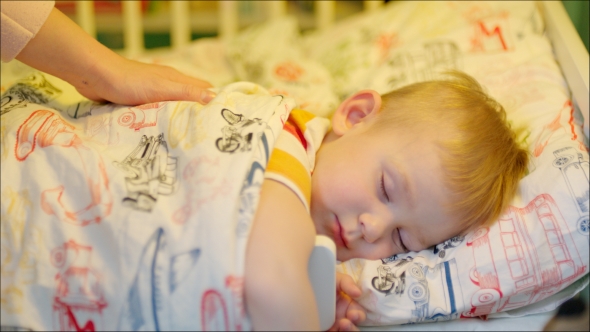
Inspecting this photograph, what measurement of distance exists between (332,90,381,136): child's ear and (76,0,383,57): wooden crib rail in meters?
0.60

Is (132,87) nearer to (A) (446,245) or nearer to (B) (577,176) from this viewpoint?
(A) (446,245)

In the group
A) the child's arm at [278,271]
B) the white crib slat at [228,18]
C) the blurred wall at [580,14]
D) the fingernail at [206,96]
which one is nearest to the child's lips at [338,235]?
the child's arm at [278,271]

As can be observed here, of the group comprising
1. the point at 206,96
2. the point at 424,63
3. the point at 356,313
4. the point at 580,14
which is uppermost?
the point at 580,14

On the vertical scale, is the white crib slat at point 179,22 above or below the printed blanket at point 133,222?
above

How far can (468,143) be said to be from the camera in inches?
31.2

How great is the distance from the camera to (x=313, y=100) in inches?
44.5

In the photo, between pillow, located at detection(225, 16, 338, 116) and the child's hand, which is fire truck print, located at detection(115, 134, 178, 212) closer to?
the child's hand

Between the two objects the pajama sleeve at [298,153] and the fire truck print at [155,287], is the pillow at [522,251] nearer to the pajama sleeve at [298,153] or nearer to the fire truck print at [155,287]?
the pajama sleeve at [298,153]

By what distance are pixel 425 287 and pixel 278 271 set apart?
27cm

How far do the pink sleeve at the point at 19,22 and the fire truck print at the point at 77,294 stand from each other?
0.26 meters

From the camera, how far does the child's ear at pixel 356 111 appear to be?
2.81ft

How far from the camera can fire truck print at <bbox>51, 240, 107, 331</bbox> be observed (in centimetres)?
58

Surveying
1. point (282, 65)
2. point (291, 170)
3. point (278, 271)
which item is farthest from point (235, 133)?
point (282, 65)

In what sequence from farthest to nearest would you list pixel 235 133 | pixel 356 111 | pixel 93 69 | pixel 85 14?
pixel 85 14
pixel 356 111
pixel 93 69
pixel 235 133
